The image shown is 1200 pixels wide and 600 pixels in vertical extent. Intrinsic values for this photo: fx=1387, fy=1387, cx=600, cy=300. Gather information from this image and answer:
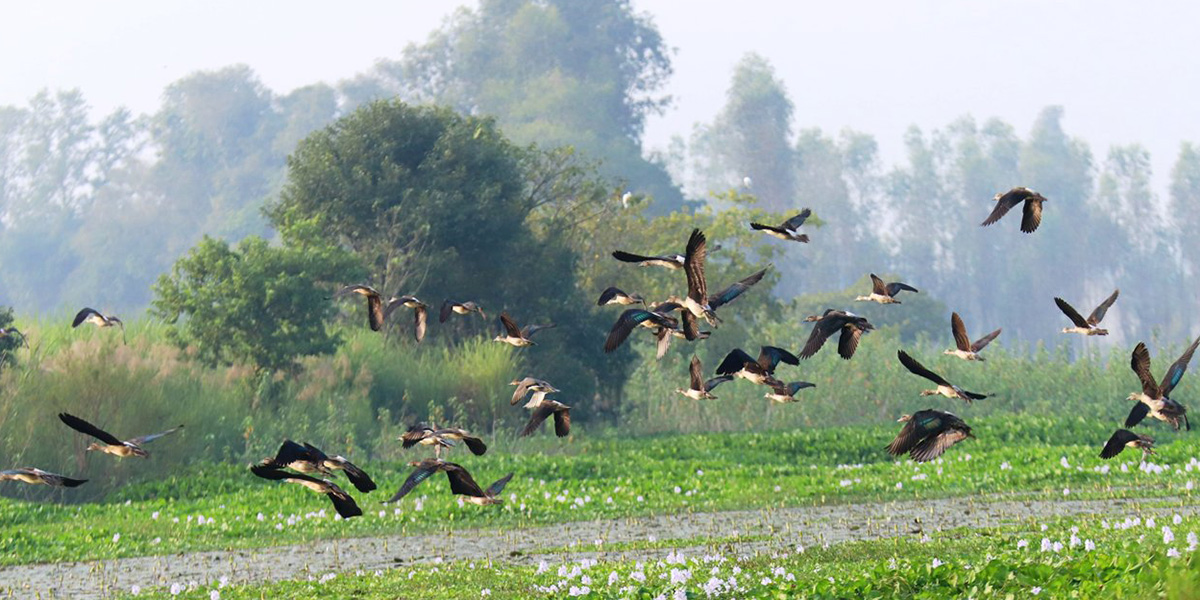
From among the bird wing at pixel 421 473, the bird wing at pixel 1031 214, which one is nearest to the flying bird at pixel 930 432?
the bird wing at pixel 421 473

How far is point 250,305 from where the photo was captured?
26.3m

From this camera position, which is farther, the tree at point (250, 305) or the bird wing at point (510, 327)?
the tree at point (250, 305)

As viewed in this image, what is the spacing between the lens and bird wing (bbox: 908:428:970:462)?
374 inches

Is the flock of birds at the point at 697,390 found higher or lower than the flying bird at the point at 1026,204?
lower

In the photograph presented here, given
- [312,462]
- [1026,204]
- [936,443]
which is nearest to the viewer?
[312,462]

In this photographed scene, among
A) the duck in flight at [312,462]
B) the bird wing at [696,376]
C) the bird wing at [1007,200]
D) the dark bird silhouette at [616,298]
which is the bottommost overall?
the duck in flight at [312,462]

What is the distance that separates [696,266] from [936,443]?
2.21 m

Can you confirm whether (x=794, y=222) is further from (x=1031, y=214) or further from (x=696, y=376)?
(x=1031, y=214)

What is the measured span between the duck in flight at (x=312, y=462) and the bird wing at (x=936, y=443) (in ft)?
12.2

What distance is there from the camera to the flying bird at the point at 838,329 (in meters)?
12.3

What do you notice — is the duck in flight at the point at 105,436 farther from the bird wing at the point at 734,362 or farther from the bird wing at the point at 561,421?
the bird wing at the point at 734,362

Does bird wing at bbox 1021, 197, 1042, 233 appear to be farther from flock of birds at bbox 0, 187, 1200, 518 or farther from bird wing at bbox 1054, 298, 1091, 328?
bird wing at bbox 1054, 298, 1091, 328

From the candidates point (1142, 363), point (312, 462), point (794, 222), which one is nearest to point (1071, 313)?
point (1142, 363)

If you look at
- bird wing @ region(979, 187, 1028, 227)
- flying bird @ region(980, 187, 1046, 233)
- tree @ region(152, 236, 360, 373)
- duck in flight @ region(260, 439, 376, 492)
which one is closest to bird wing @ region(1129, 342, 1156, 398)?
bird wing @ region(979, 187, 1028, 227)
